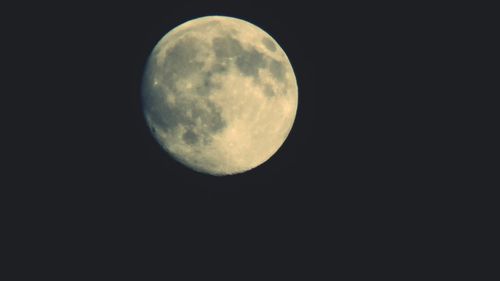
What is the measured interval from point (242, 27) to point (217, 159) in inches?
75.2

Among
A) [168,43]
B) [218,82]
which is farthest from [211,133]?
[168,43]

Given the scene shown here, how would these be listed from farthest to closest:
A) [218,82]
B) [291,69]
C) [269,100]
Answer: [291,69] < [269,100] < [218,82]

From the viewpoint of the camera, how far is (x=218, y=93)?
14.2 ft

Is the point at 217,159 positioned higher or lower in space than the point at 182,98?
lower

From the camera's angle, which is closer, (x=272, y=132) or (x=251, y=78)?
(x=251, y=78)

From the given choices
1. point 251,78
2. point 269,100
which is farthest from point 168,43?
point 269,100

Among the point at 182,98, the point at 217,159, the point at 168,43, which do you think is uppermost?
the point at 168,43

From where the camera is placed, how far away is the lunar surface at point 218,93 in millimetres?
4367

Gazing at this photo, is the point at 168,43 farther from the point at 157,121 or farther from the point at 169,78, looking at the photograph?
the point at 157,121

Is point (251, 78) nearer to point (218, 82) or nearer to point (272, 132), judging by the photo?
point (218, 82)

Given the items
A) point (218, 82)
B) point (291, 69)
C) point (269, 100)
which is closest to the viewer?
point (218, 82)

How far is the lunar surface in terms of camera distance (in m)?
4.37

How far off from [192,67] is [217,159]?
1.33 m

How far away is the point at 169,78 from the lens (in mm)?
4492
